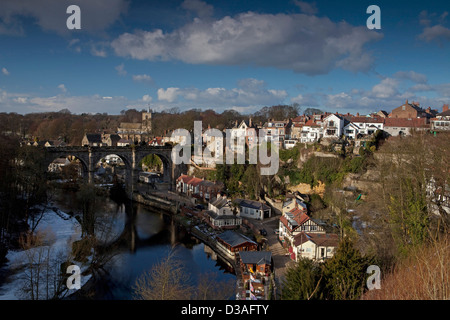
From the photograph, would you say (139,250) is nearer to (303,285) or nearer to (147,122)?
(303,285)

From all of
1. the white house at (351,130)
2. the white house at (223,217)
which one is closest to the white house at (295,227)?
the white house at (223,217)

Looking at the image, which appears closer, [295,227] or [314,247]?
[314,247]

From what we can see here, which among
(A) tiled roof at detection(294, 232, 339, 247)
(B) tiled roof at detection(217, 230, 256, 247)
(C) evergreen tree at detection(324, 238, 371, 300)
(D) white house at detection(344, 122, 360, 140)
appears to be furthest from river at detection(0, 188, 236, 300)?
(D) white house at detection(344, 122, 360, 140)

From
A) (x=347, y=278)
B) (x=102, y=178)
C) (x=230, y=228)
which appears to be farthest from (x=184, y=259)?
(x=102, y=178)

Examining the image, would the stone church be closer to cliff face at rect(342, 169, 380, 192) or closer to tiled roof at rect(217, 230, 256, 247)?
cliff face at rect(342, 169, 380, 192)

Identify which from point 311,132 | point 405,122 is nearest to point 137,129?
point 311,132

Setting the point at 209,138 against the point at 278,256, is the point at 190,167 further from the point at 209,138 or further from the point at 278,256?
the point at 278,256
